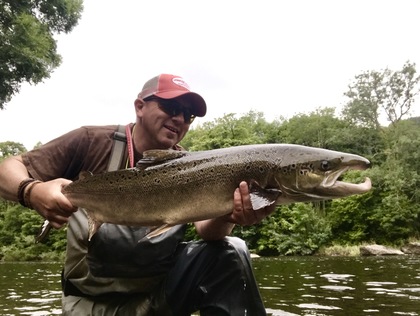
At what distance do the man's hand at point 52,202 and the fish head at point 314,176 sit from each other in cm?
146

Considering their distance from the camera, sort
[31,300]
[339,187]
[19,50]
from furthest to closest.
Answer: [19,50], [31,300], [339,187]

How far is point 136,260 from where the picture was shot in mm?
3684

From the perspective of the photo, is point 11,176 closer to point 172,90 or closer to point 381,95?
point 172,90

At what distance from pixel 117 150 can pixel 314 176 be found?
1746mm

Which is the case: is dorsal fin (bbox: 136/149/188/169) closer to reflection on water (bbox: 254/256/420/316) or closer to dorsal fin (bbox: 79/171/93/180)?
dorsal fin (bbox: 79/171/93/180)

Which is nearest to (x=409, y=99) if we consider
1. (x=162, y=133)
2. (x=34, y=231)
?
(x=34, y=231)

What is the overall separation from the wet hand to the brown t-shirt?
2.64 feet

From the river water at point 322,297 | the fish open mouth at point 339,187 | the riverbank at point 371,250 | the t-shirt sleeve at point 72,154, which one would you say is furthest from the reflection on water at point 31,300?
the riverbank at point 371,250

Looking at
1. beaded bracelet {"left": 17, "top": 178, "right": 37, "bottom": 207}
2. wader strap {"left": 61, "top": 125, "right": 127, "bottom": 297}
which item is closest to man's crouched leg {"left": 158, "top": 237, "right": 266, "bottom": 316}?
wader strap {"left": 61, "top": 125, "right": 127, "bottom": 297}

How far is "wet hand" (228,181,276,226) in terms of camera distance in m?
3.11

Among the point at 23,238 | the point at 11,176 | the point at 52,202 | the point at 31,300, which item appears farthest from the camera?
the point at 23,238

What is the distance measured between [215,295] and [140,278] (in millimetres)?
615

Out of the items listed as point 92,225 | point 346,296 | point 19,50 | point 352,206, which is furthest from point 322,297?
point 352,206

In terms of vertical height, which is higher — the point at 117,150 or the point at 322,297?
the point at 117,150
